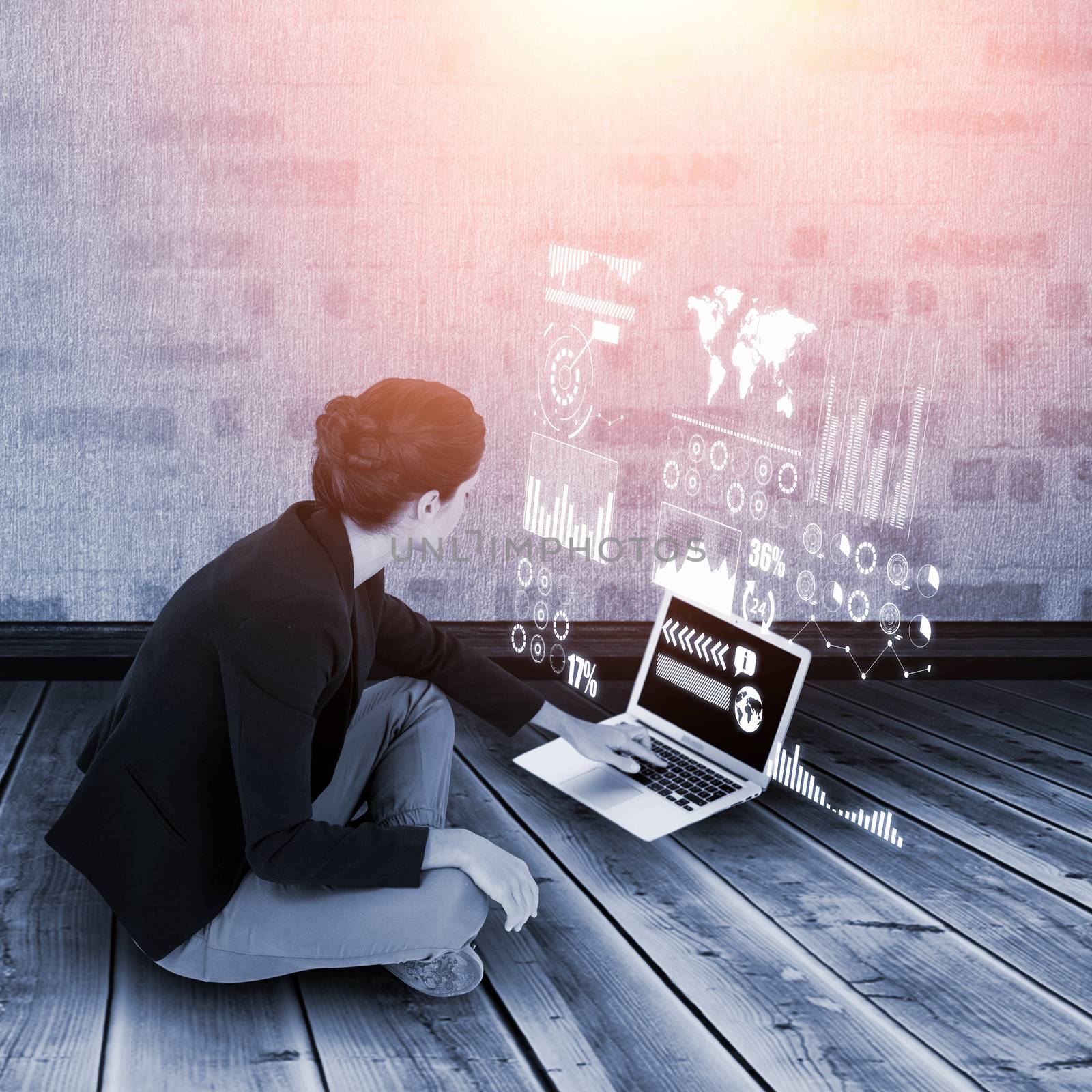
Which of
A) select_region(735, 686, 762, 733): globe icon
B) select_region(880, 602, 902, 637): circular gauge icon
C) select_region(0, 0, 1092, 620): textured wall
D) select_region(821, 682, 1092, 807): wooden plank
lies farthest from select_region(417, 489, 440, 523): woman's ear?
select_region(880, 602, 902, 637): circular gauge icon

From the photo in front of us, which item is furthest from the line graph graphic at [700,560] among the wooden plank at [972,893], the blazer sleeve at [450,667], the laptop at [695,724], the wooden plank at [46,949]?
the wooden plank at [46,949]

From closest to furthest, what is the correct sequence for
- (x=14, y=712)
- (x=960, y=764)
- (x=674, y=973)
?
(x=674, y=973) < (x=960, y=764) < (x=14, y=712)

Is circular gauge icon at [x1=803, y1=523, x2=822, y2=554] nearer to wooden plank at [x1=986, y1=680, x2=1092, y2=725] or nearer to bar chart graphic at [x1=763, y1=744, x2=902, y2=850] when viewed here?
wooden plank at [x1=986, y1=680, x2=1092, y2=725]

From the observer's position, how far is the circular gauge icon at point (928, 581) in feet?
9.16

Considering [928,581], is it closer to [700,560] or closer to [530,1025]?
[700,560]

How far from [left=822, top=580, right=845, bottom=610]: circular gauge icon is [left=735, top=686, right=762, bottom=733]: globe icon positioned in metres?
0.96

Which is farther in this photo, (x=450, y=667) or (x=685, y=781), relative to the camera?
(x=685, y=781)

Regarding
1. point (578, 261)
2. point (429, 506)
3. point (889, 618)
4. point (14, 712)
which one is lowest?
point (14, 712)

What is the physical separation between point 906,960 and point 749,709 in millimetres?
524

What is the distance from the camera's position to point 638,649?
8.93 feet

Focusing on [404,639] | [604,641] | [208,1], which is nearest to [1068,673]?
[604,641]

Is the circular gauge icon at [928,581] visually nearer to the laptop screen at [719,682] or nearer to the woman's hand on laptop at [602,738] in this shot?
the laptop screen at [719,682]

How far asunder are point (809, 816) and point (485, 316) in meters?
1.34

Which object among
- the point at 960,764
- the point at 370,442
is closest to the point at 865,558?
the point at 960,764
